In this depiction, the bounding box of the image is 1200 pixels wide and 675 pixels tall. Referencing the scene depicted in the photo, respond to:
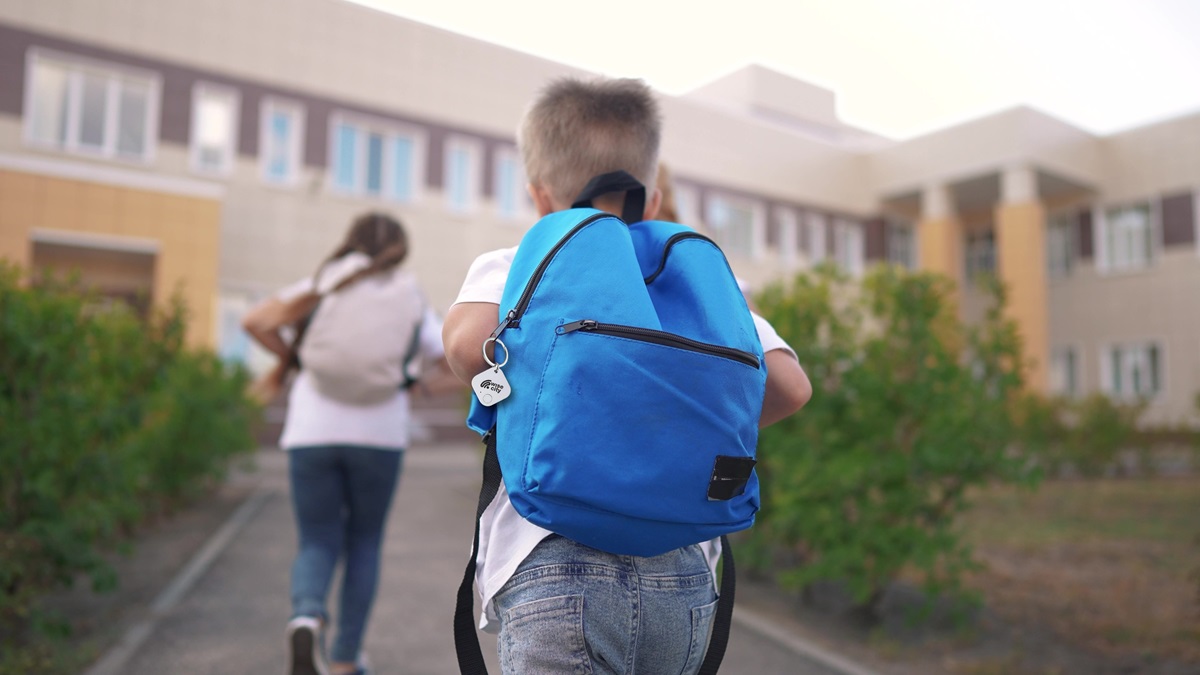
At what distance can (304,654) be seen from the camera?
2.98 m

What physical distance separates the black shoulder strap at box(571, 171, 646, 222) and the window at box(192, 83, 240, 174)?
16817 mm

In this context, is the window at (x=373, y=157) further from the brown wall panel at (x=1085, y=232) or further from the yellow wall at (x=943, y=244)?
the brown wall panel at (x=1085, y=232)

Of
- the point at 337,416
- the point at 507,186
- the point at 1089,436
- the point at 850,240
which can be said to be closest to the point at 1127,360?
the point at 1089,436

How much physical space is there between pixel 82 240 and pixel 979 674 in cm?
1518

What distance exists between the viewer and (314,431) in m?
3.16

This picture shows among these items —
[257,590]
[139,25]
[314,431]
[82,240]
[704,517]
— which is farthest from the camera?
[82,240]

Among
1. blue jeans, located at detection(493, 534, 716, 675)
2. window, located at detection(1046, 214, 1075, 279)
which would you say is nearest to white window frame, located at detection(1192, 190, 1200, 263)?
window, located at detection(1046, 214, 1075, 279)

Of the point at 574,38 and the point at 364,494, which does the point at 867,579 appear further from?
the point at 574,38

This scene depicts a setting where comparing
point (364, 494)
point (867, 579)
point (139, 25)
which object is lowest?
point (867, 579)

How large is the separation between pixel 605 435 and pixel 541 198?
58 centimetres

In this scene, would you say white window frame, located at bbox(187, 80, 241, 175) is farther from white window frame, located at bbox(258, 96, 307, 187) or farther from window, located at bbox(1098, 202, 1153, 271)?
window, located at bbox(1098, 202, 1153, 271)

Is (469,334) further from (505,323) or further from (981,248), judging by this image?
(981,248)

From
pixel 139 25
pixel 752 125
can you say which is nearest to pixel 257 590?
pixel 752 125

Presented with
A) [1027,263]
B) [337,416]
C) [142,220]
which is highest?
[1027,263]
